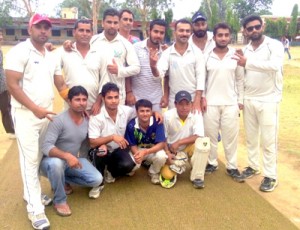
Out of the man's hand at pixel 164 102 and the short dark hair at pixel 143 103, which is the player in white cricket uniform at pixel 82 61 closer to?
the short dark hair at pixel 143 103

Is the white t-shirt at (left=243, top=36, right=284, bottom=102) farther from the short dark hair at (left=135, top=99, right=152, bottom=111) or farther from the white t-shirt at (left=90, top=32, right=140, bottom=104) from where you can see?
the white t-shirt at (left=90, top=32, right=140, bottom=104)

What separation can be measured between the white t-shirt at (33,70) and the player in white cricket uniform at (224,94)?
1956 millimetres

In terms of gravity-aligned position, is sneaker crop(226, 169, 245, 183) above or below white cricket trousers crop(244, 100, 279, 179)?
below

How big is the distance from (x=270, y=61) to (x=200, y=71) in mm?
826

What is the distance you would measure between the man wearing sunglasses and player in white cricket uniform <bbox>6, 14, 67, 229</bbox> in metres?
2.23

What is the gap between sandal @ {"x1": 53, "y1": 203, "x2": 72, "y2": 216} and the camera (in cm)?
373

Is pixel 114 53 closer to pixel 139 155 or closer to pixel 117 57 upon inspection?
pixel 117 57

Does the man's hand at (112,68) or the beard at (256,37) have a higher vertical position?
the beard at (256,37)

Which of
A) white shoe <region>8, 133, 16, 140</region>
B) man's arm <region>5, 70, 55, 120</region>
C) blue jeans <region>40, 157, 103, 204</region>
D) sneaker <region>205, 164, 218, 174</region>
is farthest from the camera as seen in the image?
white shoe <region>8, 133, 16, 140</region>

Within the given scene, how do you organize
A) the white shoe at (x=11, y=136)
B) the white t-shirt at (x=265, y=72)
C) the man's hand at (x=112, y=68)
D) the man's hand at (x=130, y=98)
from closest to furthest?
the white t-shirt at (x=265, y=72)
the man's hand at (x=112, y=68)
the man's hand at (x=130, y=98)
the white shoe at (x=11, y=136)

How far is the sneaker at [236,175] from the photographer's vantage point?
467 cm

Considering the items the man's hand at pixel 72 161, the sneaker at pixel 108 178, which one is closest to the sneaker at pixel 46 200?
the man's hand at pixel 72 161

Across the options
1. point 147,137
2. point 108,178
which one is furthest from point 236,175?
point 108,178

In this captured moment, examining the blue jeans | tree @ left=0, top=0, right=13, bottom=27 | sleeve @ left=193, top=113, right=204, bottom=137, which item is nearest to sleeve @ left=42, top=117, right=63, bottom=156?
the blue jeans
